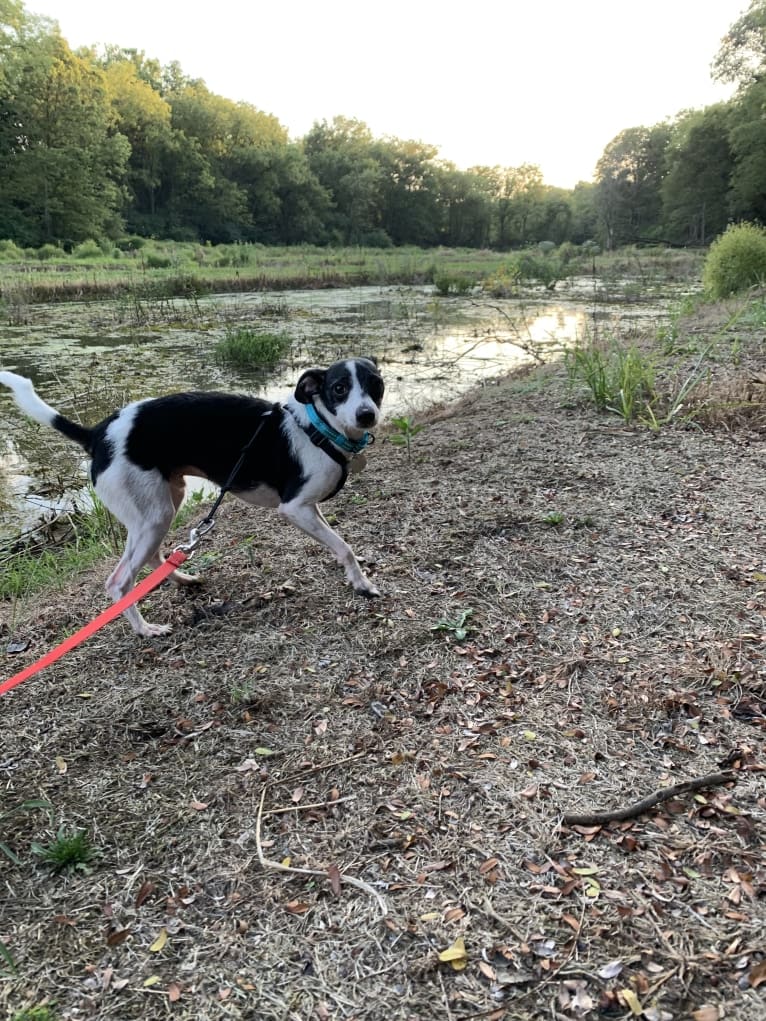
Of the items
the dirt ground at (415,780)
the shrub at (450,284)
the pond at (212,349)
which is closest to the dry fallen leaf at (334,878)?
the dirt ground at (415,780)

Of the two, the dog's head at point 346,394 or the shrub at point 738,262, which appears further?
the shrub at point 738,262

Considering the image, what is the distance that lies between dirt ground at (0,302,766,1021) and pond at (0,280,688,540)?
3.45 meters

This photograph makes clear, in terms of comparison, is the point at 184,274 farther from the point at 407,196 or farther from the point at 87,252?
the point at 407,196

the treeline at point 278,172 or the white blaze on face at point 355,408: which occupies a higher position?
the treeline at point 278,172

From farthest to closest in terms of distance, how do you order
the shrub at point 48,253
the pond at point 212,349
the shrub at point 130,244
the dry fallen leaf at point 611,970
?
the shrub at point 130,244 < the shrub at point 48,253 < the pond at point 212,349 < the dry fallen leaf at point 611,970

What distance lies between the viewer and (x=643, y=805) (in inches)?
76.1

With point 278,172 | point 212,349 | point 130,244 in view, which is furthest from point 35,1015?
point 278,172

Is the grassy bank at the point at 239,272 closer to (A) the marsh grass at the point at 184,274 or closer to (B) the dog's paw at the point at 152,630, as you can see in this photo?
(A) the marsh grass at the point at 184,274

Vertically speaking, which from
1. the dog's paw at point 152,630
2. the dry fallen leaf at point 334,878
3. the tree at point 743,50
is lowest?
the dry fallen leaf at point 334,878

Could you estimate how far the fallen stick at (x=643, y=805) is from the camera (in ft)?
6.29

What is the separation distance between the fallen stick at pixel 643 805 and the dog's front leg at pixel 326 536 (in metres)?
1.62

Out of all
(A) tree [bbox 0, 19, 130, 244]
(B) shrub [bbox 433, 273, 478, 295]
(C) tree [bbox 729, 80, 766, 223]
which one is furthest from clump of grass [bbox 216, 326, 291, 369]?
(C) tree [bbox 729, 80, 766, 223]

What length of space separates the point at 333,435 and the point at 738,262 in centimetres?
1334

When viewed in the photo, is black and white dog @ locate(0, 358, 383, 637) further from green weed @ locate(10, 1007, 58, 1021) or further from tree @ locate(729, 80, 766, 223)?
tree @ locate(729, 80, 766, 223)
